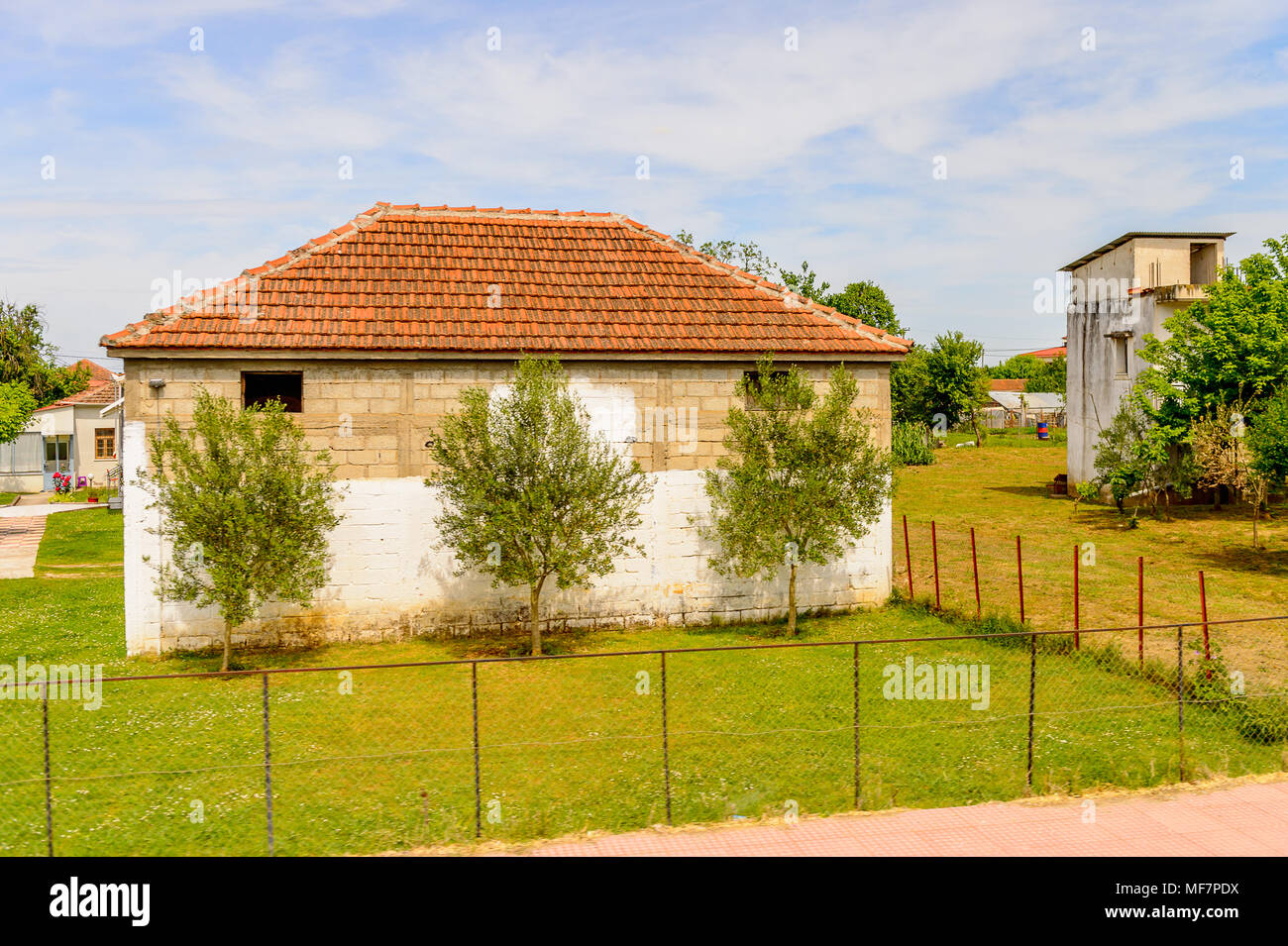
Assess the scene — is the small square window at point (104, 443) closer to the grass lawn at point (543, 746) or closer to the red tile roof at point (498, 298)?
the red tile roof at point (498, 298)

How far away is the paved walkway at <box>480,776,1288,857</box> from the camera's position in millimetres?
8492

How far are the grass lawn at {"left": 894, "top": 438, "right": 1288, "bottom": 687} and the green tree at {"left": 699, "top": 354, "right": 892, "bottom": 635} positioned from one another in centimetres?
318

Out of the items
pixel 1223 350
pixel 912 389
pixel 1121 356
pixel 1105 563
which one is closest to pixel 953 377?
pixel 912 389

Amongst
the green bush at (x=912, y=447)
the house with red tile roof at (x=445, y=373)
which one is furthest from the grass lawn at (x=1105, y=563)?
the green bush at (x=912, y=447)

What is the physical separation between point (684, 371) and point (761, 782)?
9.47 m

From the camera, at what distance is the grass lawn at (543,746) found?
9281mm

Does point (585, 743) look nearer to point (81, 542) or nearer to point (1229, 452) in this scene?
point (1229, 452)

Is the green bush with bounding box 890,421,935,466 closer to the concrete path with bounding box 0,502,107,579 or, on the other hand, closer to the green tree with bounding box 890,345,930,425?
the green tree with bounding box 890,345,930,425

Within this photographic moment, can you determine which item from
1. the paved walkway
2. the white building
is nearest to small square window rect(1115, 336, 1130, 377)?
the white building

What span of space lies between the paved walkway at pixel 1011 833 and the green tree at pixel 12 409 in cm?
3236

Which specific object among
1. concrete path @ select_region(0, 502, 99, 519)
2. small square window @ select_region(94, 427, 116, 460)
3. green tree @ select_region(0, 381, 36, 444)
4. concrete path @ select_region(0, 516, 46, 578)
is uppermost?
green tree @ select_region(0, 381, 36, 444)

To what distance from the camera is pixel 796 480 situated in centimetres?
1714
